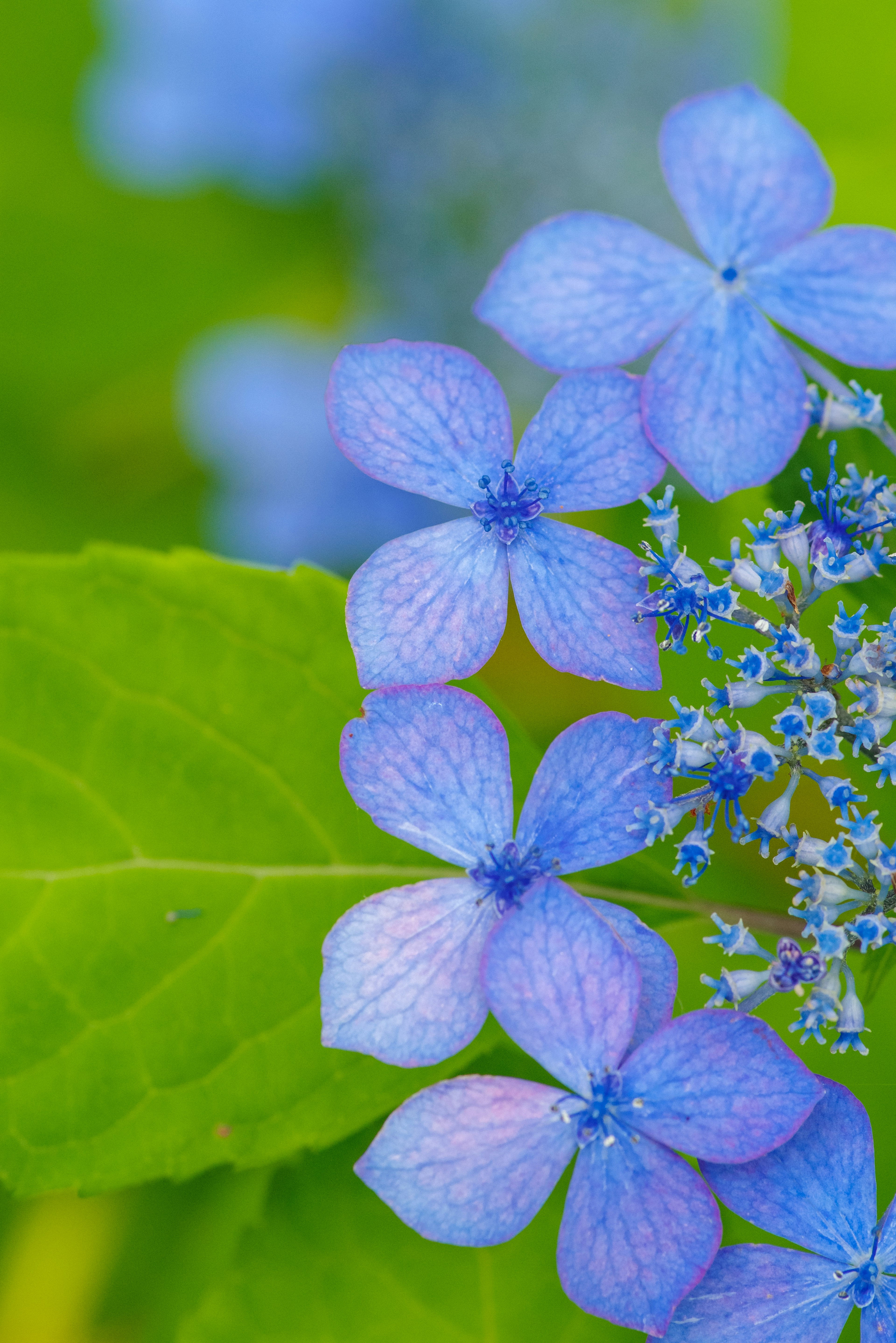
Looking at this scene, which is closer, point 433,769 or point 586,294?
point 433,769

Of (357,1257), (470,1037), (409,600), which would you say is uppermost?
(409,600)

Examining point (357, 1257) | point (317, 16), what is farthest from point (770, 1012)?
point (317, 16)

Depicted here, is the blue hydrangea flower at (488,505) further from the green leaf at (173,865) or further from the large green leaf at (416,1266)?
the large green leaf at (416,1266)

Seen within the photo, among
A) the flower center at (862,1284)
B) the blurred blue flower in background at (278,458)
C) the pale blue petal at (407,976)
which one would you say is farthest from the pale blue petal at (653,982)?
the blurred blue flower in background at (278,458)

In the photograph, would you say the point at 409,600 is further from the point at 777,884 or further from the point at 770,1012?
the point at 777,884

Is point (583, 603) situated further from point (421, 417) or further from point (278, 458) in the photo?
point (278, 458)

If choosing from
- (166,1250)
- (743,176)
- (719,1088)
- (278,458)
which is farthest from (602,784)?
(278,458)
